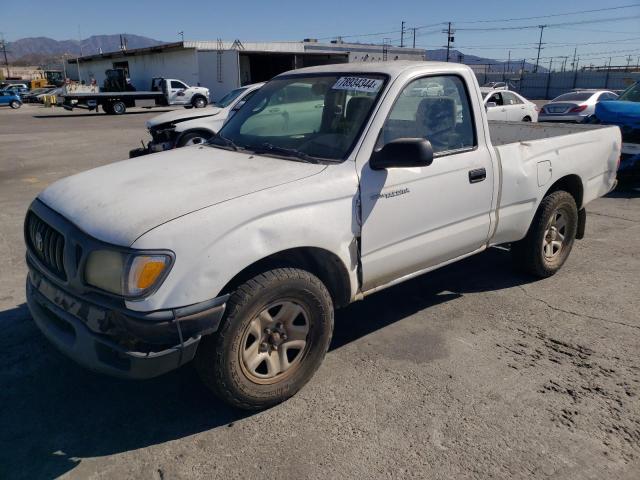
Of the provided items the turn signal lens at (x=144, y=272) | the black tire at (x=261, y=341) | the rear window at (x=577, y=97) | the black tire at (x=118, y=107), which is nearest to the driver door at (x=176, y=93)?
the black tire at (x=118, y=107)

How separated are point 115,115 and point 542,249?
3128cm

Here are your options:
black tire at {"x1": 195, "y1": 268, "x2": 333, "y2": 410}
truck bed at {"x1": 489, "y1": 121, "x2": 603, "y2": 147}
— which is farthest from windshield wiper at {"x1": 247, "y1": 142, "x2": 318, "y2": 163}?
truck bed at {"x1": 489, "y1": 121, "x2": 603, "y2": 147}

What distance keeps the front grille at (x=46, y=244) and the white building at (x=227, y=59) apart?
3601cm

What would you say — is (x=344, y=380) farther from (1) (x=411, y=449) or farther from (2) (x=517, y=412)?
(2) (x=517, y=412)

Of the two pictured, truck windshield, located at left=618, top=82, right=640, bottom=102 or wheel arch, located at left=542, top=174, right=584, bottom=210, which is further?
truck windshield, located at left=618, top=82, right=640, bottom=102

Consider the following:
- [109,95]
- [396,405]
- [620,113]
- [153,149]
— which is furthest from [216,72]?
[396,405]

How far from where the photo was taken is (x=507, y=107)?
14.8m

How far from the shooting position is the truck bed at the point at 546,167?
4.22 meters

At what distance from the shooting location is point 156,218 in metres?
2.62

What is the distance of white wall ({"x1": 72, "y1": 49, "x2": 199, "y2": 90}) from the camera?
42719mm

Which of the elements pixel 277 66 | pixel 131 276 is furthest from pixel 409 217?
pixel 277 66

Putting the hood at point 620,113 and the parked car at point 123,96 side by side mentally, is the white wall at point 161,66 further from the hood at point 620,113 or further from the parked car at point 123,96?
the hood at point 620,113

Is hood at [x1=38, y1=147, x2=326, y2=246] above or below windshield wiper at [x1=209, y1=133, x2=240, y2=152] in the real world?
below

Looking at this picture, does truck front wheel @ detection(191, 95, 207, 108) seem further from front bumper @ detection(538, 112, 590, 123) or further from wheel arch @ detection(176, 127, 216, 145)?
wheel arch @ detection(176, 127, 216, 145)
